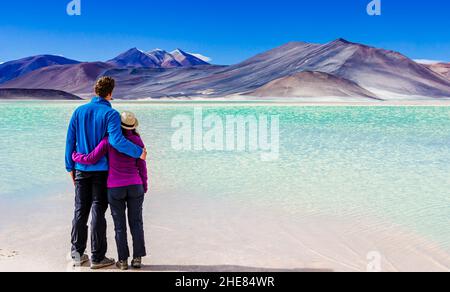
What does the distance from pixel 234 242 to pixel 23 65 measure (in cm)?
18689

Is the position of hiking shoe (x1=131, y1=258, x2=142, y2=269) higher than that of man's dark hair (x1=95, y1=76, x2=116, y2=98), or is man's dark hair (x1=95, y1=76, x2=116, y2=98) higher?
man's dark hair (x1=95, y1=76, x2=116, y2=98)

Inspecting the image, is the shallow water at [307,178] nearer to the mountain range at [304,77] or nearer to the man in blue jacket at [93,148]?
the man in blue jacket at [93,148]

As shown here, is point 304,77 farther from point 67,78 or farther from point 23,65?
point 23,65

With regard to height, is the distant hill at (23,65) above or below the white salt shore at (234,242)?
above

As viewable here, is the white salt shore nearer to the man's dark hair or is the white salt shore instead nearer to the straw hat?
the straw hat

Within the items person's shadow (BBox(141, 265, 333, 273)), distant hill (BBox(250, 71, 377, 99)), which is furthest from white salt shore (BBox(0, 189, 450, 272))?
distant hill (BBox(250, 71, 377, 99))

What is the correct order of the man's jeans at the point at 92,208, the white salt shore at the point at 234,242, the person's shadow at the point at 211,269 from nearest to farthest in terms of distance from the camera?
the man's jeans at the point at 92,208 < the person's shadow at the point at 211,269 < the white salt shore at the point at 234,242

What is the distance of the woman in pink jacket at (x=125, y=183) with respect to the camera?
2744 millimetres

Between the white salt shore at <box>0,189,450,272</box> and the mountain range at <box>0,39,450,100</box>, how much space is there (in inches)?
2473

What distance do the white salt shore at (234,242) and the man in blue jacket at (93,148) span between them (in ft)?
0.63

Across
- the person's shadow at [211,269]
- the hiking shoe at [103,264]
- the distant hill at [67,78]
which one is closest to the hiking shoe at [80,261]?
the hiking shoe at [103,264]

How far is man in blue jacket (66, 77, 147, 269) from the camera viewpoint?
8.88ft

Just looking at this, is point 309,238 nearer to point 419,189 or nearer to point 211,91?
point 419,189
